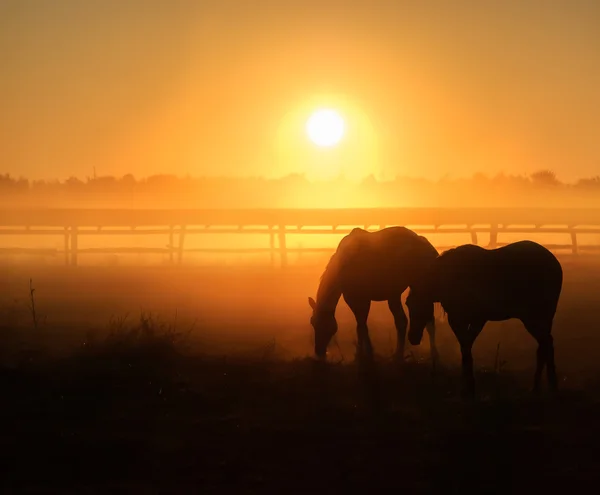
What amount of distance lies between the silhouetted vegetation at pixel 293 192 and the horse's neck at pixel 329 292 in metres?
39.6

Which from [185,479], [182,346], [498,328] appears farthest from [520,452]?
[498,328]

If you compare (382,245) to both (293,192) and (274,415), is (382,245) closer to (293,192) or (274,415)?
(274,415)

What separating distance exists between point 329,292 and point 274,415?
3484mm

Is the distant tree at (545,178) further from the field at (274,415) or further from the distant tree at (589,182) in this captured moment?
the field at (274,415)

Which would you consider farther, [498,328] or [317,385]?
[498,328]

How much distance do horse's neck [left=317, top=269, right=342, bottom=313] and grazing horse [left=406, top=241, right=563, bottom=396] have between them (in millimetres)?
2347

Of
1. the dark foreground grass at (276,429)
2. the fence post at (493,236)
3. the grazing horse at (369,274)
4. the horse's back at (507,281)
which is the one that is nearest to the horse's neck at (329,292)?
the grazing horse at (369,274)

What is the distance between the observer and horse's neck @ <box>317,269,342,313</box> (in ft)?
36.0

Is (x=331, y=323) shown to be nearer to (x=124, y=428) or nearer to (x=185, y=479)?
(x=124, y=428)

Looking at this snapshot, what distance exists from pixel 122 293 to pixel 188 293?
1817 mm

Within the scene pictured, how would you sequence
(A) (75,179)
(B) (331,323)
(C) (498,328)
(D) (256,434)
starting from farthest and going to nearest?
(A) (75,179) → (C) (498,328) → (B) (331,323) → (D) (256,434)

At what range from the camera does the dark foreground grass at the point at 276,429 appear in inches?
238

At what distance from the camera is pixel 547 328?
Answer: 882 cm

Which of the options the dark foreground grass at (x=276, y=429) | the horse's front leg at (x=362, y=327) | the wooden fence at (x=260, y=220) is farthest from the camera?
the wooden fence at (x=260, y=220)
